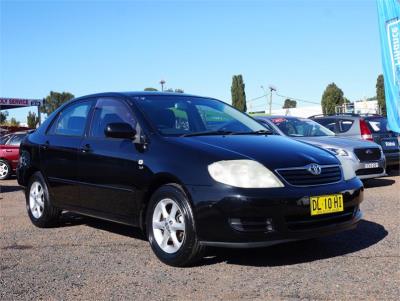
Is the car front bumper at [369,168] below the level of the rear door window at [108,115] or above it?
below

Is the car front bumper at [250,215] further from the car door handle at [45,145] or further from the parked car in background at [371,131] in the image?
the parked car in background at [371,131]

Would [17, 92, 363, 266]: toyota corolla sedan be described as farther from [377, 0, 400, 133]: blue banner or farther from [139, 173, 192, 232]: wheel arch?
[377, 0, 400, 133]: blue banner

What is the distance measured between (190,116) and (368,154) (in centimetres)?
569

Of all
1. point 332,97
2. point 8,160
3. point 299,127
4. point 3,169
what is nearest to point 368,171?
point 299,127

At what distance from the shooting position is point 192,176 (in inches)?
185

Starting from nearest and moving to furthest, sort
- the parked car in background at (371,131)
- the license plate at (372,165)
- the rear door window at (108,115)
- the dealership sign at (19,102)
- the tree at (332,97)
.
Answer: the rear door window at (108,115)
the license plate at (372,165)
the parked car in background at (371,131)
the dealership sign at (19,102)
the tree at (332,97)

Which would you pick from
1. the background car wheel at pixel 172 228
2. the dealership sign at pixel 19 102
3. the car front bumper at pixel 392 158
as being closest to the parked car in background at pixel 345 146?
the car front bumper at pixel 392 158

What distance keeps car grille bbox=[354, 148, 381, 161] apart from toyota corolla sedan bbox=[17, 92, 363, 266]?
458cm

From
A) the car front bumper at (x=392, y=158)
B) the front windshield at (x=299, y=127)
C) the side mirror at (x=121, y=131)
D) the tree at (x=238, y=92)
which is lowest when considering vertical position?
the car front bumper at (x=392, y=158)

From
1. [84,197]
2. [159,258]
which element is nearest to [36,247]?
[84,197]

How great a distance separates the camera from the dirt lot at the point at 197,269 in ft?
13.5

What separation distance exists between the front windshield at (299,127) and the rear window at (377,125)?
1.54m

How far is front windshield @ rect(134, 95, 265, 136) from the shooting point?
5.51m

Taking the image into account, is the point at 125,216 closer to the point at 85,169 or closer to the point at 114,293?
the point at 85,169
